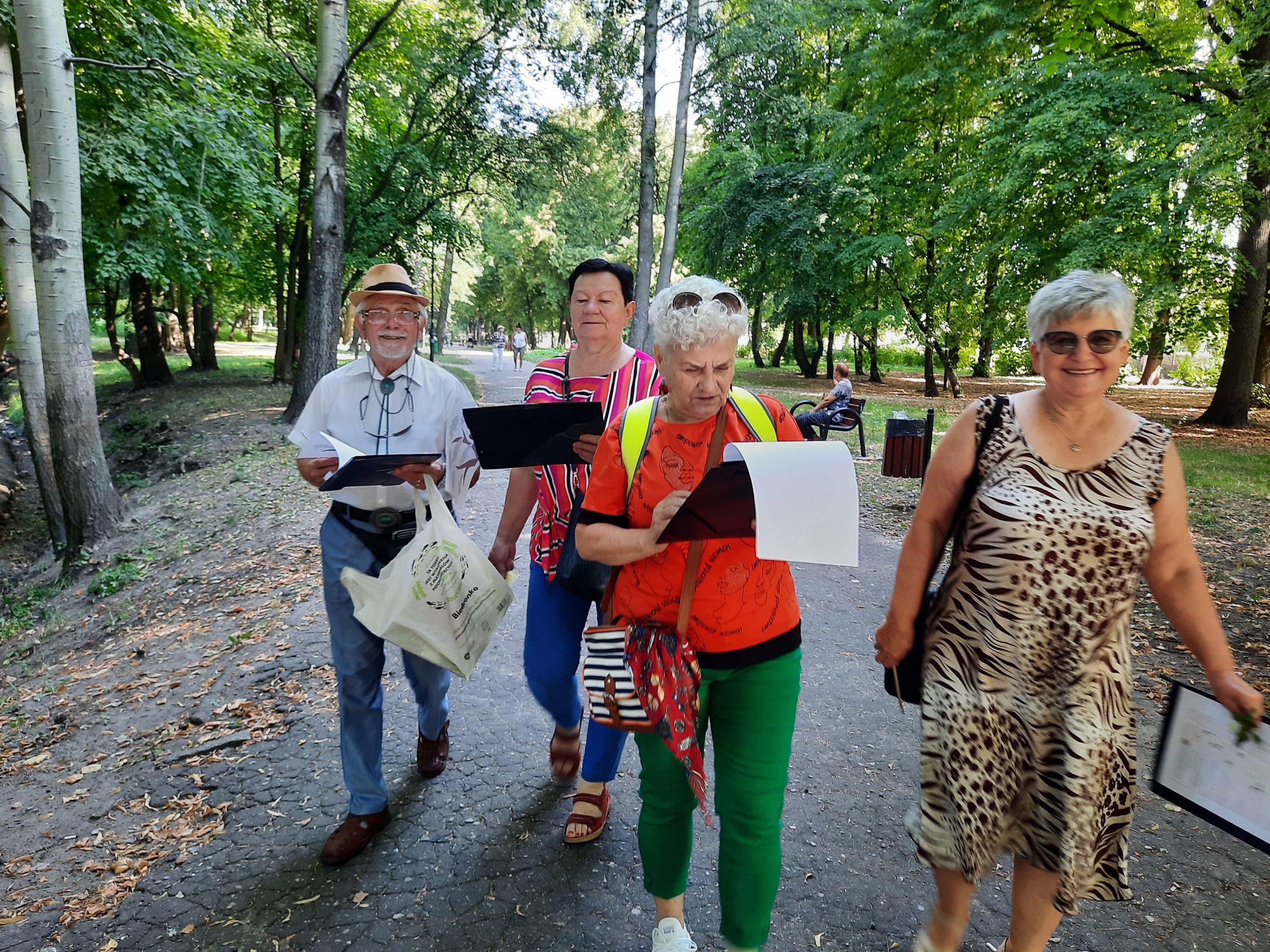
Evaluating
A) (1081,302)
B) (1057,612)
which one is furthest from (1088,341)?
(1057,612)

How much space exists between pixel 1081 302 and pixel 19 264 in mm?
9268

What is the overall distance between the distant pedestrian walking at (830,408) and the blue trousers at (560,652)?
8.35 metres

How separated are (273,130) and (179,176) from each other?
23.0 ft

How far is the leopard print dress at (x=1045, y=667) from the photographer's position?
1909 millimetres

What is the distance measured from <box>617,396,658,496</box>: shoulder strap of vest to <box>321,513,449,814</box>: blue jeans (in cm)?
133

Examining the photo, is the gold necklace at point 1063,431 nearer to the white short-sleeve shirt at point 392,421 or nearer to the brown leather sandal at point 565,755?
the white short-sleeve shirt at point 392,421

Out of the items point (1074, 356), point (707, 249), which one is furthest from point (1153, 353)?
point (1074, 356)

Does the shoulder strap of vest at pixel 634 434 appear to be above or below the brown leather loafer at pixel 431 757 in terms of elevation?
above

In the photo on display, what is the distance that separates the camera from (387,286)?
9.52ft

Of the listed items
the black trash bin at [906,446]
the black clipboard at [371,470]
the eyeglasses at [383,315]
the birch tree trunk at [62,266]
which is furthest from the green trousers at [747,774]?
the birch tree trunk at [62,266]

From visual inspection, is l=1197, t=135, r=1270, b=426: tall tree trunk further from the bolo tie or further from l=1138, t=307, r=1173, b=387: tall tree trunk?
the bolo tie

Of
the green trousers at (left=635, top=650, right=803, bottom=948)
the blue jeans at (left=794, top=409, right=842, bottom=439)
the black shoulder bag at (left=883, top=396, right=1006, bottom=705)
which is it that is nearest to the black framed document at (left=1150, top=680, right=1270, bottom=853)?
the black shoulder bag at (left=883, top=396, right=1006, bottom=705)

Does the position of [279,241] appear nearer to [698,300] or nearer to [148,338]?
[148,338]

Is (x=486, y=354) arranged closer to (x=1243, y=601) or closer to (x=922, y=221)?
(x=922, y=221)
